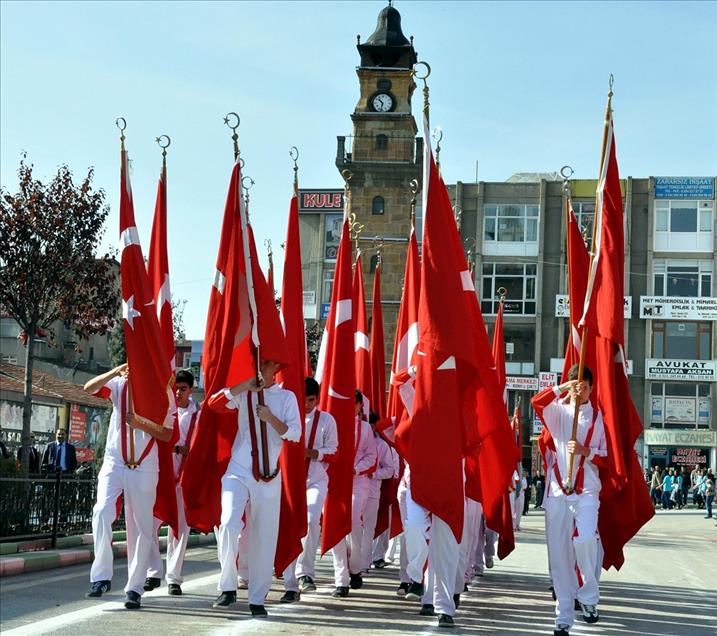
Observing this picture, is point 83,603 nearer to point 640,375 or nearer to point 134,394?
point 134,394

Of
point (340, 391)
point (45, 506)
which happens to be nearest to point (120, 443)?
point (340, 391)

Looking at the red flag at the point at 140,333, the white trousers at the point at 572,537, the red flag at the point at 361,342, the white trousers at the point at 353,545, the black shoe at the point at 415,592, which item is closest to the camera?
the white trousers at the point at 572,537

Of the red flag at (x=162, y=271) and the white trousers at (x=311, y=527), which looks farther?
the red flag at (x=162, y=271)

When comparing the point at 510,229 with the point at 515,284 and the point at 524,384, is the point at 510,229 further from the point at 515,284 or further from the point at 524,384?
the point at 524,384

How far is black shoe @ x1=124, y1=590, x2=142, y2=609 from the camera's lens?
34.1 feet

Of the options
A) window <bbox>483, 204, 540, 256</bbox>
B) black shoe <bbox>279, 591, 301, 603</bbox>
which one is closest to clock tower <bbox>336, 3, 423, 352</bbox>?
window <bbox>483, 204, 540, 256</bbox>

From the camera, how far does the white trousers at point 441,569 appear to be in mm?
10289

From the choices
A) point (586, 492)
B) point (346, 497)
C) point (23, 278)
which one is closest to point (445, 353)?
point (586, 492)

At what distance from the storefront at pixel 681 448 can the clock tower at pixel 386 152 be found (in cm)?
1422

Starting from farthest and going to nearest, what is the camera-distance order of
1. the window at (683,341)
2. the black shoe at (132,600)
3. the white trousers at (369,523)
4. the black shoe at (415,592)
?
the window at (683,341), the white trousers at (369,523), the black shoe at (415,592), the black shoe at (132,600)

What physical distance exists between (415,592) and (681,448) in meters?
53.0

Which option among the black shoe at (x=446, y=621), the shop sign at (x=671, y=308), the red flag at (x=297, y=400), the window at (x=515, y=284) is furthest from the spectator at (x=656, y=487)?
the black shoe at (x=446, y=621)

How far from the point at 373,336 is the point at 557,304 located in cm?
4857

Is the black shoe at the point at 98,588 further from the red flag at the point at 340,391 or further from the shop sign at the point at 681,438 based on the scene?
the shop sign at the point at 681,438
